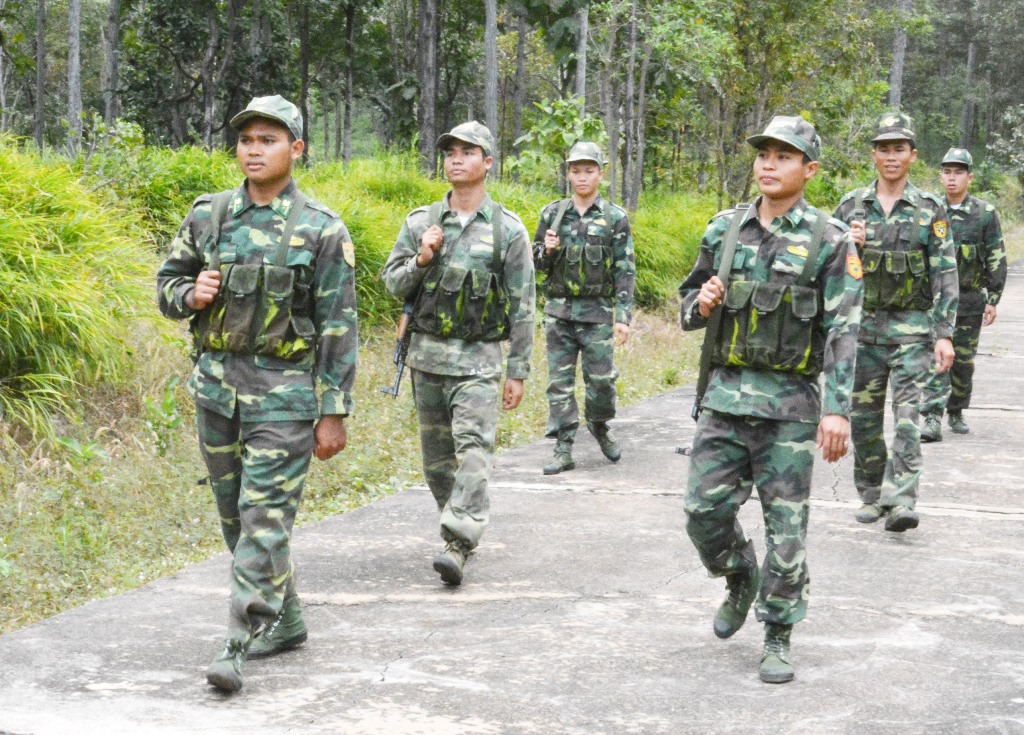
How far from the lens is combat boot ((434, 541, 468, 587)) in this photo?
5965mm

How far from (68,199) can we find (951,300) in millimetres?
6638

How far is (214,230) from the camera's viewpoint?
4.77 meters

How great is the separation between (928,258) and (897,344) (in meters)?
A: 0.57

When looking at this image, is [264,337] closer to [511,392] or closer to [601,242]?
[511,392]

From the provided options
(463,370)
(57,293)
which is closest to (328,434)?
(463,370)

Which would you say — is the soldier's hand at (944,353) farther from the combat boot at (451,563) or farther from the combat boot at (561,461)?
the combat boot at (451,563)

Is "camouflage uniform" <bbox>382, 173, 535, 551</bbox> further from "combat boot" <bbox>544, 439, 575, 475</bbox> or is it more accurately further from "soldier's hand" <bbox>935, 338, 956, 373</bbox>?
"soldier's hand" <bbox>935, 338, 956, 373</bbox>

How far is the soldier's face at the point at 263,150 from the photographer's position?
4754 millimetres

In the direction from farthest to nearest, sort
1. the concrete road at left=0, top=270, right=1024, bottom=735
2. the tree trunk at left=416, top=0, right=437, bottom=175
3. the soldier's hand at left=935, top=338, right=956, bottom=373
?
1. the tree trunk at left=416, top=0, right=437, bottom=175
2. the soldier's hand at left=935, top=338, right=956, bottom=373
3. the concrete road at left=0, top=270, right=1024, bottom=735

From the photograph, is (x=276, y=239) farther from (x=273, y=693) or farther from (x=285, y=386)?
(x=273, y=693)

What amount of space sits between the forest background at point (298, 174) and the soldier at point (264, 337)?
1516 millimetres

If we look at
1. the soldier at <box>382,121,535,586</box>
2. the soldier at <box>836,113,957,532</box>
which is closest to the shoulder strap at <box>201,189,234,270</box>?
the soldier at <box>382,121,535,586</box>

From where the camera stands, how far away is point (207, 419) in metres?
4.86

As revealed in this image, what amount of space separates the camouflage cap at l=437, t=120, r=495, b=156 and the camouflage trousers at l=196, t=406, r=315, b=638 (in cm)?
189
